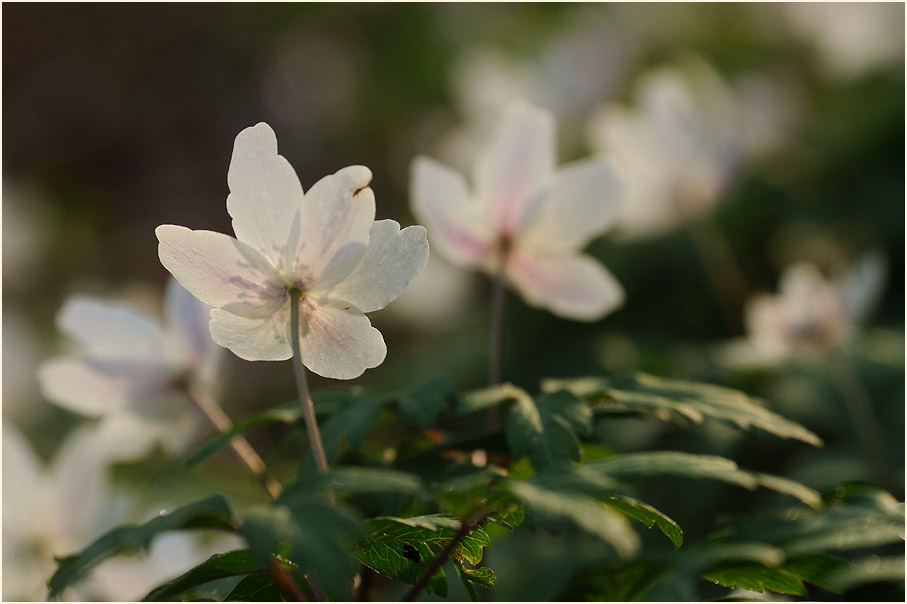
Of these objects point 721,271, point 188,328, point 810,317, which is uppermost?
point 721,271

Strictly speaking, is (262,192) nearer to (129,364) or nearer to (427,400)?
(427,400)

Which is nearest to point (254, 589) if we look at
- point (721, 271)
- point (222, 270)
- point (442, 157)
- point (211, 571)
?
point (211, 571)

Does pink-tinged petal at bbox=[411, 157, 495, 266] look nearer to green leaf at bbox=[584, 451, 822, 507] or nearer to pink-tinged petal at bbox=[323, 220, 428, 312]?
pink-tinged petal at bbox=[323, 220, 428, 312]

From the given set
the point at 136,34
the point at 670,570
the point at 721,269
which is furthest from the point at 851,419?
the point at 136,34

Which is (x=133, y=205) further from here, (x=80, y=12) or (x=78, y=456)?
(x=78, y=456)

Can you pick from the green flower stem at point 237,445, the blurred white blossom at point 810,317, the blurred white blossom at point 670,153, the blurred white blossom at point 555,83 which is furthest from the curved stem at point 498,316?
the blurred white blossom at point 555,83

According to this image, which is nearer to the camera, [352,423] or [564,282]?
[352,423]

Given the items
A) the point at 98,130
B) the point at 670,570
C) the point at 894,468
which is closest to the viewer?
the point at 670,570

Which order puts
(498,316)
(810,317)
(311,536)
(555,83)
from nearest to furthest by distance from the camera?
(311,536)
(498,316)
(810,317)
(555,83)
